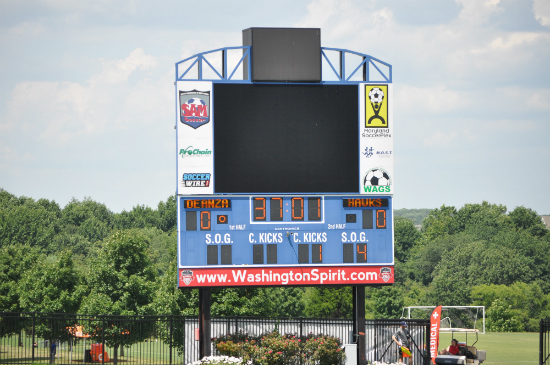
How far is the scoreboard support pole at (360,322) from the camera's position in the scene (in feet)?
89.2

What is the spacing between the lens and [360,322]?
27266 mm

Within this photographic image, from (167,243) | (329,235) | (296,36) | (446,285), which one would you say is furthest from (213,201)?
(167,243)

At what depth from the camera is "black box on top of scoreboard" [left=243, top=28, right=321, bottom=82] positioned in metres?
26.2

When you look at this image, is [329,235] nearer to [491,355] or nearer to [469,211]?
[491,355]

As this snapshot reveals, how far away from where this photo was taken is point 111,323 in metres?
39.6

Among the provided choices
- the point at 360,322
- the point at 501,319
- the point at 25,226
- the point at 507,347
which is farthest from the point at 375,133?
the point at 25,226

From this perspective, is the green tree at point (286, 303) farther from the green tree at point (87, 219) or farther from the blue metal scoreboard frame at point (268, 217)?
the green tree at point (87, 219)

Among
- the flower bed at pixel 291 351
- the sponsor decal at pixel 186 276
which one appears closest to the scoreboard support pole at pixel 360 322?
the flower bed at pixel 291 351

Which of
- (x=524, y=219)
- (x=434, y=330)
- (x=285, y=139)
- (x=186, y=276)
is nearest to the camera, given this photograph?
(x=186, y=276)

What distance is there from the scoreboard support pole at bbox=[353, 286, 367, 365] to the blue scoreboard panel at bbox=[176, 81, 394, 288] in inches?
59.6

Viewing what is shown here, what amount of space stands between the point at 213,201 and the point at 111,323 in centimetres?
1715

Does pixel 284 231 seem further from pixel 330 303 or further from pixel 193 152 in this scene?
pixel 330 303

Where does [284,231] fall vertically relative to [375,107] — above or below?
below

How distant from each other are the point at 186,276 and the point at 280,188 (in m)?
4.56
